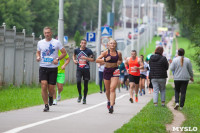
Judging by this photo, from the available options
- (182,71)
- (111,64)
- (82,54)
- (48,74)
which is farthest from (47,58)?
(182,71)

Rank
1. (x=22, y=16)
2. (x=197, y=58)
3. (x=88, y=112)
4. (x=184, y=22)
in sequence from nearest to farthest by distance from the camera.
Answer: (x=88, y=112)
(x=184, y=22)
(x=197, y=58)
(x=22, y=16)

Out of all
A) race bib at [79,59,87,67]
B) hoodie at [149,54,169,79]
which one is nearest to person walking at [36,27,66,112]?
race bib at [79,59,87,67]

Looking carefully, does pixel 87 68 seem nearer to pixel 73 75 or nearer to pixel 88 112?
pixel 88 112

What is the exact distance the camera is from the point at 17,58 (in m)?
25.6

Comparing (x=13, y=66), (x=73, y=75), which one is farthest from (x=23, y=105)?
(x=73, y=75)

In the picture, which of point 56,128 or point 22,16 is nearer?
point 56,128

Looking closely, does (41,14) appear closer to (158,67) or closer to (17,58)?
(17,58)

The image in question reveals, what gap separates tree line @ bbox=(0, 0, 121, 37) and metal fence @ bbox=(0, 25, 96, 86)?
170 feet

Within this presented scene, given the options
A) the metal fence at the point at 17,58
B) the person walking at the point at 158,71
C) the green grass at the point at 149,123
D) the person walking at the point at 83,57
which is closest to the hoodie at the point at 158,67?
the person walking at the point at 158,71

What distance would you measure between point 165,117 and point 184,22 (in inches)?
757

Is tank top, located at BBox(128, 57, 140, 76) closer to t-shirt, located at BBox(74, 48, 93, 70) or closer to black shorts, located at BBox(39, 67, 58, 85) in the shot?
t-shirt, located at BBox(74, 48, 93, 70)

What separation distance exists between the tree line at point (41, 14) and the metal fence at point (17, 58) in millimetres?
Answer: 51965

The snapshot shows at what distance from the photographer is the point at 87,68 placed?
720 inches

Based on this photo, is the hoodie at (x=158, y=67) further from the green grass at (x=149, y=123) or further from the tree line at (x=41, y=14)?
the tree line at (x=41, y=14)
